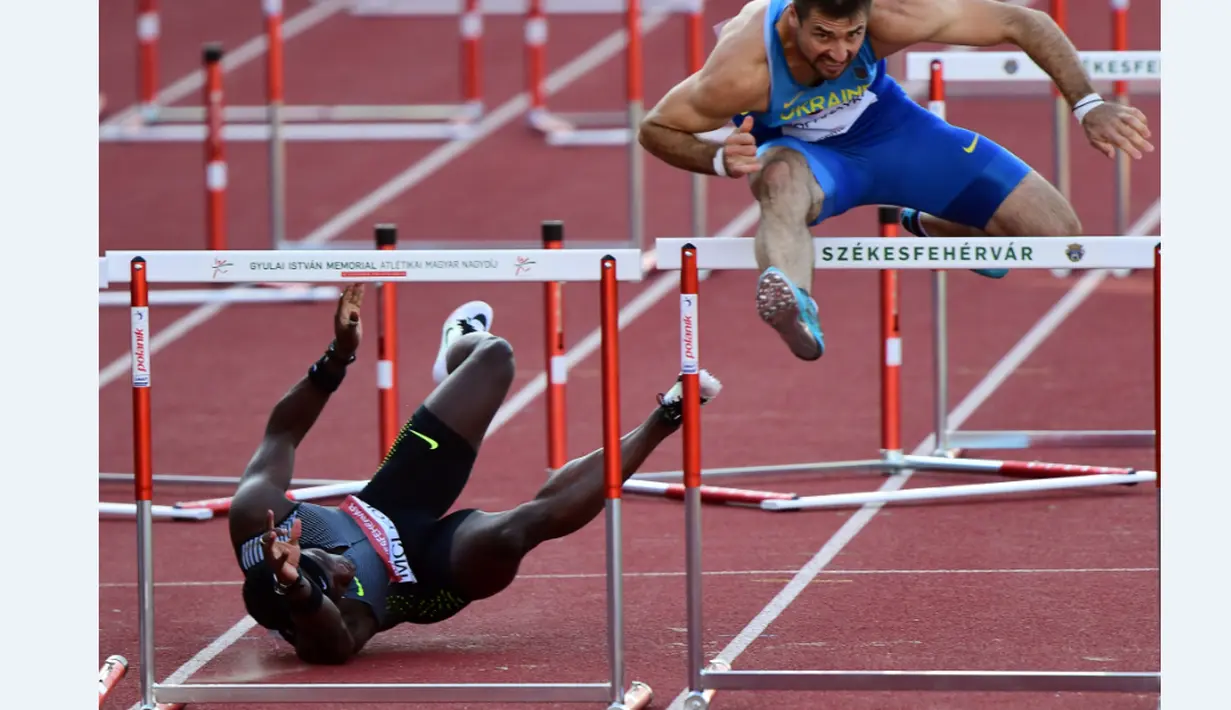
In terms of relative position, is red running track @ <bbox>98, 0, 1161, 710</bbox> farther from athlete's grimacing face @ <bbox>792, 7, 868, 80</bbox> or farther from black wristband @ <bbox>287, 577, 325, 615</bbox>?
athlete's grimacing face @ <bbox>792, 7, 868, 80</bbox>

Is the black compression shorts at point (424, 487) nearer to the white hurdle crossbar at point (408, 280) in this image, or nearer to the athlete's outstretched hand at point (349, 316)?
the athlete's outstretched hand at point (349, 316)

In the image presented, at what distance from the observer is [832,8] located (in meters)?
4.66

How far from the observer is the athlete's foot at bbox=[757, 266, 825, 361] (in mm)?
4375

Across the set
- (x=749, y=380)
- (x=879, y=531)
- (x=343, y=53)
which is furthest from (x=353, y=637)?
(x=343, y=53)

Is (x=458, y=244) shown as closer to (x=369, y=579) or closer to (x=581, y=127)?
(x=581, y=127)

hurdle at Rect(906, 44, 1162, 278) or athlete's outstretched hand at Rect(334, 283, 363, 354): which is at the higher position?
hurdle at Rect(906, 44, 1162, 278)

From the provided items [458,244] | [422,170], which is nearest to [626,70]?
[422,170]

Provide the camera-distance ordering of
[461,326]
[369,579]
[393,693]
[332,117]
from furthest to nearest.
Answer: [332,117] < [461,326] < [369,579] < [393,693]

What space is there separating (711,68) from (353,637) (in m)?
1.71

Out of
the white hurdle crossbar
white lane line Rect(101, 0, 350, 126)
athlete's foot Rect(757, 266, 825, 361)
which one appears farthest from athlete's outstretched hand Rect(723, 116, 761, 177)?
white lane line Rect(101, 0, 350, 126)

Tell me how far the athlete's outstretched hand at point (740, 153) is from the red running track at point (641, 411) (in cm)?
125

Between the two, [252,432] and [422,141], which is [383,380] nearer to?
[252,432]

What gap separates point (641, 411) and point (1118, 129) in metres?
3.92

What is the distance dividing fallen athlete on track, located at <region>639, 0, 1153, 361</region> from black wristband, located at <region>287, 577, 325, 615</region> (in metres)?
1.26
